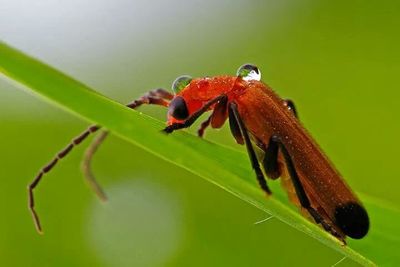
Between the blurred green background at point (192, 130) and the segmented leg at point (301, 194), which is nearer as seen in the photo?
the segmented leg at point (301, 194)

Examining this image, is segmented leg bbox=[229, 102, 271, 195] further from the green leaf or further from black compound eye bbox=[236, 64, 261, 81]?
the green leaf

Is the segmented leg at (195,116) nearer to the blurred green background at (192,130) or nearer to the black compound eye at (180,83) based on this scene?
the black compound eye at (180,83)

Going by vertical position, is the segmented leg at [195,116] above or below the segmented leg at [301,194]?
above

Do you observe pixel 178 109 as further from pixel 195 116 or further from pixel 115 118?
pixel 115 118

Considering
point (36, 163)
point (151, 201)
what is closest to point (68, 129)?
point (36, 163)

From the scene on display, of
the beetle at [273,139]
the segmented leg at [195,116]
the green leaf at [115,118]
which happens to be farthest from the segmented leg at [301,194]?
the green leaf at [115,118]

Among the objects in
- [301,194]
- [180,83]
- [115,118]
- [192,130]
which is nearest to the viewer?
[115,118]

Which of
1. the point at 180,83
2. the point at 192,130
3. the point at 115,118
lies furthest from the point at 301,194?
the point at 192,130
